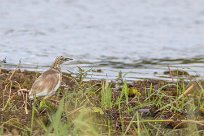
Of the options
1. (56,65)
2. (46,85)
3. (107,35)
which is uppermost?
(107,35)

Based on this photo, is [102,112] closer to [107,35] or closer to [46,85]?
[46,85]

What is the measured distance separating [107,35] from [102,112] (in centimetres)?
899

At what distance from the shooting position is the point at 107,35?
16.4m

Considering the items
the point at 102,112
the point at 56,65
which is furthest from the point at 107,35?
the point at 102,112

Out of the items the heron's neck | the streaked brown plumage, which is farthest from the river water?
the streaked brown plumage

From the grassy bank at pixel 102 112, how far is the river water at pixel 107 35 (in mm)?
2142

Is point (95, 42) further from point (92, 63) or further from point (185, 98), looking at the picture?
point (185, 98)

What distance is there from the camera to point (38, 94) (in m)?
7.35

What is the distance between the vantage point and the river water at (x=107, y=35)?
1263cm

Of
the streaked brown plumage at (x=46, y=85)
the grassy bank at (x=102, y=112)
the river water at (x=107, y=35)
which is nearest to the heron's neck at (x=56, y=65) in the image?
the grassy bank at (x=102, y=112)

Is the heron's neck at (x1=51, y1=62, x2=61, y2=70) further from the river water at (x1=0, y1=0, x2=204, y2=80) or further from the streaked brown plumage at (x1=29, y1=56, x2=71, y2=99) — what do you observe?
the river water at (x1=0, y1=0, x2=204, y2=80)

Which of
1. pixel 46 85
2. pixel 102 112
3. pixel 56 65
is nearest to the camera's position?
pixel 46 85

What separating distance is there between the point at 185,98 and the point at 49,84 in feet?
5.69

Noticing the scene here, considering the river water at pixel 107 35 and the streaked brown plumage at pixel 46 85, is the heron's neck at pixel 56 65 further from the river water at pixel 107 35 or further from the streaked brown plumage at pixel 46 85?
the river water at pixel 107 35
